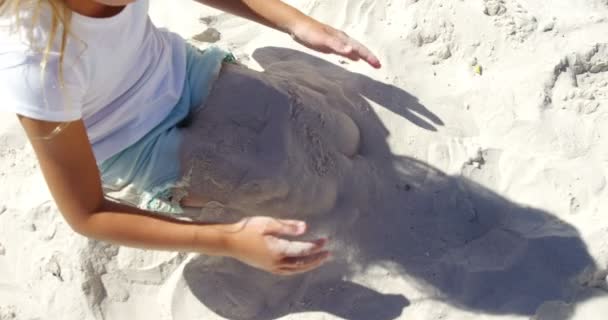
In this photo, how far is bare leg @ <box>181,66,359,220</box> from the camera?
5.24ft

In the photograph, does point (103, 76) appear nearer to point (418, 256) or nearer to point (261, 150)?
point (261, 150)

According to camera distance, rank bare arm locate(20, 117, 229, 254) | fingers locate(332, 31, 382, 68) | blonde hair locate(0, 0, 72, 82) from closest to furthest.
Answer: blonde hair locate(0, 0, 72, 82) → bare arm locate(20, 117, 229, 254) → fingers locate(332, 31, 382, 68)

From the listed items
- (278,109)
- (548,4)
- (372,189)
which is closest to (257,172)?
(278,109)

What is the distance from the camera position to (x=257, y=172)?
161 cm

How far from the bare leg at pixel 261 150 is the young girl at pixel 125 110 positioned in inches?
1.0

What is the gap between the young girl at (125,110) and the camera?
1.20m

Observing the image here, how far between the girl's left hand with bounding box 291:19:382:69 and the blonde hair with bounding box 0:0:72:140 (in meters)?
0.67

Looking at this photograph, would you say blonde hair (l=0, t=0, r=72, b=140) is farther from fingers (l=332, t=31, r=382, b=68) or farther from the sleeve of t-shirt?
fingers (l=332, t=31, r=382, b=68)

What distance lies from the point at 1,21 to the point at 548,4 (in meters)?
1.59

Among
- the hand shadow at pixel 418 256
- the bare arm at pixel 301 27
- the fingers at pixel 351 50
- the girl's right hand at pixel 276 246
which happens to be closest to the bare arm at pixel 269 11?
the bare arm at pixel 301 27

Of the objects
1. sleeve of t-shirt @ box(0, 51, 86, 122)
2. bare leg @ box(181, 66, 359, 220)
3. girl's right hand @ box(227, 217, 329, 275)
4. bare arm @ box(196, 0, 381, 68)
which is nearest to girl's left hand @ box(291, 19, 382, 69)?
bare arm @ box(196, 0, 381, 68)

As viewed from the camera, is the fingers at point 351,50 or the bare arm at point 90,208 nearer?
the bare arm at point 90,208

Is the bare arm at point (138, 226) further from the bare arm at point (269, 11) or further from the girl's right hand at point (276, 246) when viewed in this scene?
the bare arm at point (269, 11)

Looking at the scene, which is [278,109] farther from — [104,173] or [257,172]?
[104,173]
